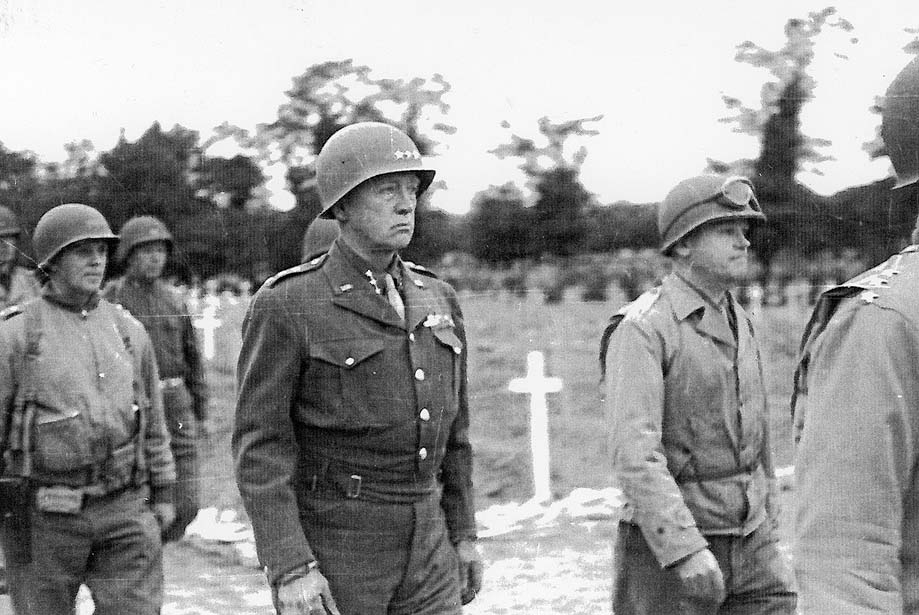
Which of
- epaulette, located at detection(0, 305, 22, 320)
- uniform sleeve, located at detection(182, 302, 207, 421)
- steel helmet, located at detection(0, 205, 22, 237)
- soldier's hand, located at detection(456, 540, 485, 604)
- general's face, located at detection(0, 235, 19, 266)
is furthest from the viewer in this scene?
uniform sleeve, located at detection(182, 302, 207, 421)

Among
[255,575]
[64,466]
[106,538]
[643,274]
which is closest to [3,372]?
[64,466]

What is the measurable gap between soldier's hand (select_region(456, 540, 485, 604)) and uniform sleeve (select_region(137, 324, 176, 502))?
56.8 inches

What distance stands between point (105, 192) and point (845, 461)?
5011 mm

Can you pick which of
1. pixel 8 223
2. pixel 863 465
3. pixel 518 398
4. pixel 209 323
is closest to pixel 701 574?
pixel 863 465

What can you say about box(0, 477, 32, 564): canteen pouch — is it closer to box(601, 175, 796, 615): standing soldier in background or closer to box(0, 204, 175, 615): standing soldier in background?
box(0, 204, 175, 615): standing soldier in background

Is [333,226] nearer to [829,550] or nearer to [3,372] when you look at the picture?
[3,372]

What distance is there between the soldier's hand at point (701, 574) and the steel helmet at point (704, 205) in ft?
3.02

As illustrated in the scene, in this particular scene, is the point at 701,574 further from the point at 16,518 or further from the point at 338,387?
the point at 16,518

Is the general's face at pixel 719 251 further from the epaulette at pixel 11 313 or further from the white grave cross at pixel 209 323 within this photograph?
the white grave cross at pixel 209 323

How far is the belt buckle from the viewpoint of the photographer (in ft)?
10.3

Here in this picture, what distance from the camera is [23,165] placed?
238 inches

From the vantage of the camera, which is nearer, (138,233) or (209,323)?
(138,233)

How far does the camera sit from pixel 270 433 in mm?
3031

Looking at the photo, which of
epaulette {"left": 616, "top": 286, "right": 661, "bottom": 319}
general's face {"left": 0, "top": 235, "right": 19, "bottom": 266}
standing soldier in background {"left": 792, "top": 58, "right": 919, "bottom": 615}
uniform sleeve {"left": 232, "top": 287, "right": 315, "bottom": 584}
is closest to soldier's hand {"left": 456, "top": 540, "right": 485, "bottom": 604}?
uniform sleeve {"left": 232, "top": 287, "right": 315, "bottom": 584}
